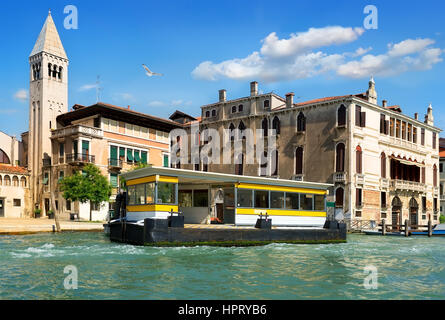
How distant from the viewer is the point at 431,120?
4706 centimetres

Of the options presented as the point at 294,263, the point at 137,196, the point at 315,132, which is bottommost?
the point at 294,263

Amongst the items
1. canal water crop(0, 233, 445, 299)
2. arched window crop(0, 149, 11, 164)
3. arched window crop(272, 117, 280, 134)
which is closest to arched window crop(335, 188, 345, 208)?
arched window crop(272, 117, 280, 134)

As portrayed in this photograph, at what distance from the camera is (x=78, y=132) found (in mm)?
38875

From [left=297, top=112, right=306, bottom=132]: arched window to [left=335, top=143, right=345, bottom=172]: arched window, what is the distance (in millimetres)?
3561

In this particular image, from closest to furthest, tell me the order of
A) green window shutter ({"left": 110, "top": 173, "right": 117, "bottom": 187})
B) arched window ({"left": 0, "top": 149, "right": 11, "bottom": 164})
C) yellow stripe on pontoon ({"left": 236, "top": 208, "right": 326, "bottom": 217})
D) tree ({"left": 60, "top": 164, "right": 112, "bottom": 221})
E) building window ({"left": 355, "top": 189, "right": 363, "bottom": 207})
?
yellow stripe on pontoon ({"left": 236, "top": 208, "right": 326, "bottom": 217}), tree ({"left": 60, "top": 164, "right": 112, "bottom": 221}), building window ({"left": 355, "top": 189, "right": 363, "bottom": 207}), green window shutter ({"left": 110, "top": 173, "right": 117, "bottom": 187}), arched window ({"left": 0, "top": 149, "right": 11, "bottom": 164})

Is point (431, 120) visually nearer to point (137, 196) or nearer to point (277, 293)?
point (137, 196)

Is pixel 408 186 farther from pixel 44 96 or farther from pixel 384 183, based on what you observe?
pixel 44 96

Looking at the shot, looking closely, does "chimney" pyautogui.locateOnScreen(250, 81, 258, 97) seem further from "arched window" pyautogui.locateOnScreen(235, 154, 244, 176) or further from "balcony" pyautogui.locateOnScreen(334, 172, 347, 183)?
"balcony" pyautogui.locateOnScreen(334, 172, 347, 183)

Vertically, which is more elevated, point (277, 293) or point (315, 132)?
point (315, 132)

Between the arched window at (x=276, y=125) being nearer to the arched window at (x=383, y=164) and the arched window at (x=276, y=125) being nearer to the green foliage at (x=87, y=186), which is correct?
the arched window at (x=383, y=164)

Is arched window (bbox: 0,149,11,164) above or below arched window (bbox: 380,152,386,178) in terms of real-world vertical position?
above

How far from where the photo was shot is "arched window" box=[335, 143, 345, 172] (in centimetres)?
3716

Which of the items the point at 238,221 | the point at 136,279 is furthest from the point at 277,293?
the point at 238,221

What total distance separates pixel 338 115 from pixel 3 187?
28519 millimetres
